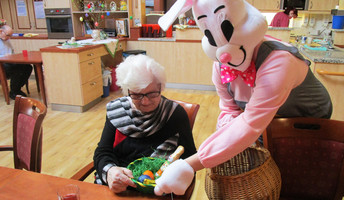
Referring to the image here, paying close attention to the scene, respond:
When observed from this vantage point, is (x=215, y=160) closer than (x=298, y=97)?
Yes

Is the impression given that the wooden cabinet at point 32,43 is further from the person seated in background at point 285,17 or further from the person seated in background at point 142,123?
the person seated in background at point 142,123

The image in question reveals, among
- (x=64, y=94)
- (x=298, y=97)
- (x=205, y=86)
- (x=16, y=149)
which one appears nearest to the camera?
(x=298, y=97)

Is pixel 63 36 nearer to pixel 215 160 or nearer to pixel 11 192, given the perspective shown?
pixel 11 192

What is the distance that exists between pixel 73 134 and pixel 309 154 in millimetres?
2483

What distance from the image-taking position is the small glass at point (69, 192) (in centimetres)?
91

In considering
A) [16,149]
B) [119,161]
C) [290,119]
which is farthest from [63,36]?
[290,119]

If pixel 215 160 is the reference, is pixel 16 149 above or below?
below

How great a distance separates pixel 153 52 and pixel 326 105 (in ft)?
12.4

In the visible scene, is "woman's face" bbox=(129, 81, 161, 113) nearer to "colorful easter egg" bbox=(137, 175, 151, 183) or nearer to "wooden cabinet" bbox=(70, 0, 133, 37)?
"colorful easter egg" bbox=(137, 175, 151, 183)

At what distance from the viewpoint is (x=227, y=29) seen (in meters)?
0.81

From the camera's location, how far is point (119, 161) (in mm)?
1372

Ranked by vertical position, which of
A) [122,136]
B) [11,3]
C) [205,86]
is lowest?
[205,86]

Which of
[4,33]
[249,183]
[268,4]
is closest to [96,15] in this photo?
[4,33]

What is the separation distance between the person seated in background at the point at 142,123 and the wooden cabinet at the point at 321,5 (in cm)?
574
